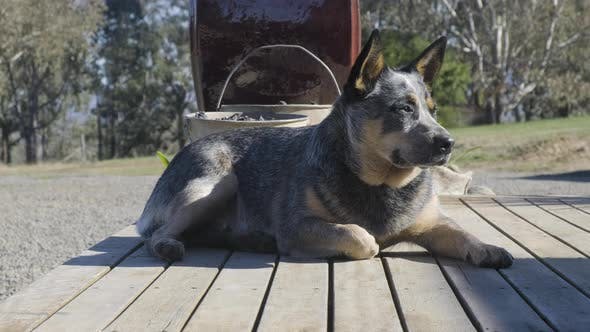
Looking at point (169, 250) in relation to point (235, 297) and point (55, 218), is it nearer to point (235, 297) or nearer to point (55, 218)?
point (235, 297)

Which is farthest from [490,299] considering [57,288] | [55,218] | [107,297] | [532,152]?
[532,152]

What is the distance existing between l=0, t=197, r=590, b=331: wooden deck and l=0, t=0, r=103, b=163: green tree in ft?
111

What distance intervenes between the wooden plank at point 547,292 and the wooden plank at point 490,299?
0.04 meters

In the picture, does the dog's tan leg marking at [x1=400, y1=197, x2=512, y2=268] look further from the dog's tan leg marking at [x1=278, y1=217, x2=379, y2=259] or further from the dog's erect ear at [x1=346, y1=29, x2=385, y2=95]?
the dog's erect ear at [x1=346, y1=29, x2=385, y2=95]

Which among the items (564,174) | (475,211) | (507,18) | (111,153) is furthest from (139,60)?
(475,211)

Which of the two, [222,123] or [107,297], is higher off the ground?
[222,123]

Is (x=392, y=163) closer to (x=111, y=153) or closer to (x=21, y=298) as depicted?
(x=21, y=298)

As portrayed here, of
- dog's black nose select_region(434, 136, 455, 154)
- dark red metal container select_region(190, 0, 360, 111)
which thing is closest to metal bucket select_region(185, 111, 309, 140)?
dark red metal container select_region(190, 0, 360, 111)

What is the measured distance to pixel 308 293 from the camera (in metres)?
2.84

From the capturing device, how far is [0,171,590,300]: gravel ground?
7875 millimetres

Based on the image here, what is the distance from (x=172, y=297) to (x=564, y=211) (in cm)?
338

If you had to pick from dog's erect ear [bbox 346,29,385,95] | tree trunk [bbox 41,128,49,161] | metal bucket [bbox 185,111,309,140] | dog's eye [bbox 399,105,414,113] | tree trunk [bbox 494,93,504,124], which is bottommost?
tree trunk [bbox 41,128,49,161]

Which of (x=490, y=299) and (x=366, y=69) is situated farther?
(x=366, y=69)

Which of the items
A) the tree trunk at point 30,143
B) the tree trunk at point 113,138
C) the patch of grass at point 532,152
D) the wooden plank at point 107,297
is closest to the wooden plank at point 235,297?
the wooden plank at point 107,297
